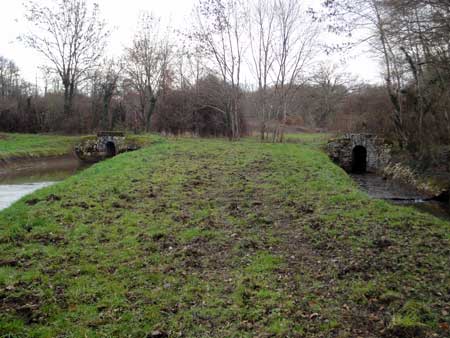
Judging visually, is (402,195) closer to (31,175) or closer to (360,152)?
(360,152)

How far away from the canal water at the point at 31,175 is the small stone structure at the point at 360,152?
13119 mm

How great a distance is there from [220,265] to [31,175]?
13678 mm

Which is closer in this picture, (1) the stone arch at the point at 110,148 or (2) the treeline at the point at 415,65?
(2) the treeline at the point at 415,65

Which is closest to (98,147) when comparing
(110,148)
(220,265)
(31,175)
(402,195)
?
(110,148)

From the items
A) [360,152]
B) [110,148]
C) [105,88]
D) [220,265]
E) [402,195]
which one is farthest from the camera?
[105,88]

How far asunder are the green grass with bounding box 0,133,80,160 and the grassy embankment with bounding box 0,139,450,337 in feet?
43.1

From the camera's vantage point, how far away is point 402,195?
11.6 metres

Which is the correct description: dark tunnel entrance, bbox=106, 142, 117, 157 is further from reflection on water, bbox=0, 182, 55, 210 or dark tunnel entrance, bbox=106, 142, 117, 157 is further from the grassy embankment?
the grassy embankment

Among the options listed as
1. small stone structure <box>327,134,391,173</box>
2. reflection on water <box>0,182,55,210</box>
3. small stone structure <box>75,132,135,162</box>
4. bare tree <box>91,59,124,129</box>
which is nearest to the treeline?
small stone structure <box>327,134,391,173</box>

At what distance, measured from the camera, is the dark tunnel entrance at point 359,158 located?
19.3 m

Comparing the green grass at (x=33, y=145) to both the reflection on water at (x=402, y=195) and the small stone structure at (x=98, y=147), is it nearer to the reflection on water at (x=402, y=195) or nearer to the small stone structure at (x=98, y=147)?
the small stone structure at (x=98, y=147)

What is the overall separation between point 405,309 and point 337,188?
5.14m

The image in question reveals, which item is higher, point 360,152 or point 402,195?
point 360,152

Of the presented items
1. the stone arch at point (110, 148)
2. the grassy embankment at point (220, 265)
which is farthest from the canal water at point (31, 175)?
the grassy embankment at point (220, 265)
